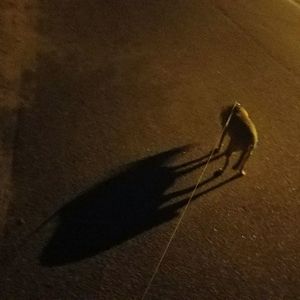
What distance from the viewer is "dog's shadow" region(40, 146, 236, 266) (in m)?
4.63

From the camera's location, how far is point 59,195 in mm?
5000

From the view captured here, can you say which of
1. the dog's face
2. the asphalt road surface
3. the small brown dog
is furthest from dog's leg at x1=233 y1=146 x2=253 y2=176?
the dog's face

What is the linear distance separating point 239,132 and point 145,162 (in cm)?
102

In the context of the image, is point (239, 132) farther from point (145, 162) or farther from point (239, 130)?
point (145, 162)

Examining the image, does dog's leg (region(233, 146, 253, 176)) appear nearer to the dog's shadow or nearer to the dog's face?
the dog's shadow

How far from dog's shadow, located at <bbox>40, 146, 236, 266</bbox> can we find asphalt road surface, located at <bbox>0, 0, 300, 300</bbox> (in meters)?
0.01

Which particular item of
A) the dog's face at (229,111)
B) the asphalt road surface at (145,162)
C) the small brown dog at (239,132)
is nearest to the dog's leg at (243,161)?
the small brown dog at (239,132)

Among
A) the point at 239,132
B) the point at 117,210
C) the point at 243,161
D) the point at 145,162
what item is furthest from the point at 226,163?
the point at 117,210

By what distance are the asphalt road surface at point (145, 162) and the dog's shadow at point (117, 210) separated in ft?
0.04

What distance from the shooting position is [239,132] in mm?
5305

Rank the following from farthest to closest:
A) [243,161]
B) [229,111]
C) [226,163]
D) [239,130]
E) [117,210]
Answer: [226,163], [243,161], [229,111], [239,130], [117,210]

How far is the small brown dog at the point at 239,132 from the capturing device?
17.3ft

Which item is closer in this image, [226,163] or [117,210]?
[117,210]

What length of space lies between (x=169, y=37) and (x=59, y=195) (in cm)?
350
